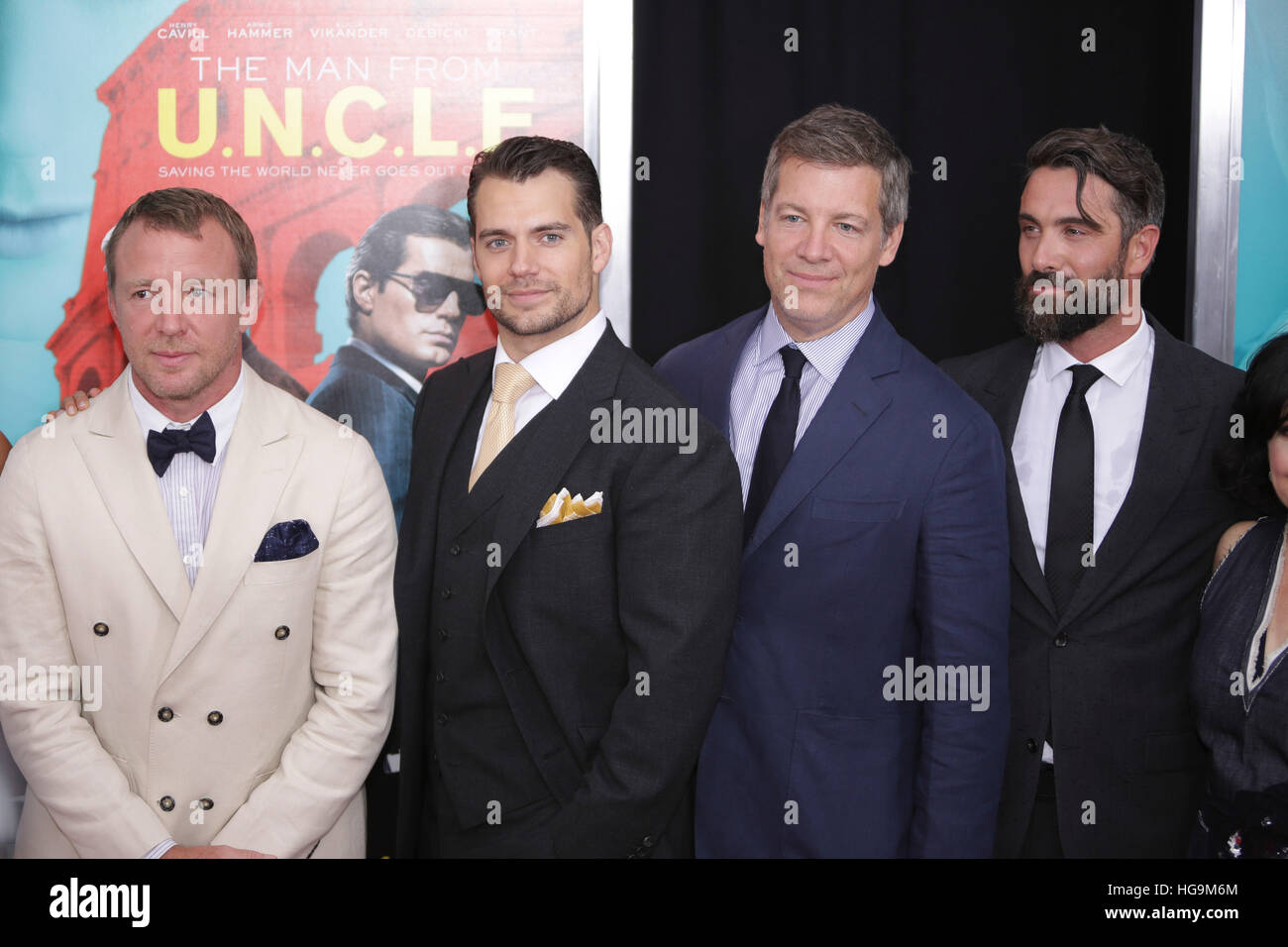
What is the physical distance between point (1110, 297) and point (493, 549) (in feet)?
Answer: 4.97

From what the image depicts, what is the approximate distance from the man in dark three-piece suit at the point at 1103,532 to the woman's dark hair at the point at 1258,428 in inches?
1.9

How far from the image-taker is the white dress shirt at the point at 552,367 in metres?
2.30

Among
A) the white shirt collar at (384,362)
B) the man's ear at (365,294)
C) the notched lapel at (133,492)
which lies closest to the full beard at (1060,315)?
the white shirt collar at (384,362)

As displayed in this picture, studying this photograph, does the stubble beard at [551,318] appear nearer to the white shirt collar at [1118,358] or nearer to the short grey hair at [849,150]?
the short grey hair at [849,150]

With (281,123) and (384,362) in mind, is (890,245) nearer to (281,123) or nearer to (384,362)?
(384,362)

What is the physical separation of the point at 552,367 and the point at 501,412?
16cm

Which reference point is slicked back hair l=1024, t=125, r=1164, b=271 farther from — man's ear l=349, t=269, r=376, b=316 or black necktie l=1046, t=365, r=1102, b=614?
man's ear l=349, t=269, r=376, b=316

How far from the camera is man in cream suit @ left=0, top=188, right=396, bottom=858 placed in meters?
2.26

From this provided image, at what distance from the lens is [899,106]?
2.92 meters

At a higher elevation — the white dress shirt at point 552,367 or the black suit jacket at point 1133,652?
the white dress shirt at point 552,367

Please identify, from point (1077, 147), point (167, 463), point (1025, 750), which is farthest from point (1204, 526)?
point (167, 463)

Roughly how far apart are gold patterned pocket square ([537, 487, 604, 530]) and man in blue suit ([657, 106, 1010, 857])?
364 millimetres

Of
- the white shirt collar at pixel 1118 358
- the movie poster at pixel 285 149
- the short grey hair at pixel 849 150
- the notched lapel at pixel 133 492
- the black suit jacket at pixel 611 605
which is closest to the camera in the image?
the black suit jacket at pixel 611 605

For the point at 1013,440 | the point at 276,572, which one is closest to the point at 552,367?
the point at 276,572
